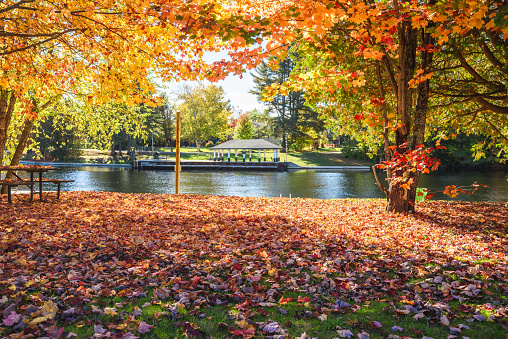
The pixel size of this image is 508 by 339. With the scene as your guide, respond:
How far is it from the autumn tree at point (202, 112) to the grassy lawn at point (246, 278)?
52.6 m

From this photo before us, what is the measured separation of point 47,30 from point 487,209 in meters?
12.9

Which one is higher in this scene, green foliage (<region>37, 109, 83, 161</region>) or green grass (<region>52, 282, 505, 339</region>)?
green foliage (<region>37, 109, 83, 161</region>)

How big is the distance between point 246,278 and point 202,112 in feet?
188

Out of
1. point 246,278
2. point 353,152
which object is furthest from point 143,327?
point 353,152

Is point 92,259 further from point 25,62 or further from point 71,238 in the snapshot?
point 25,62

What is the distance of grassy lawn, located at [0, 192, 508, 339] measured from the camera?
2.67 m

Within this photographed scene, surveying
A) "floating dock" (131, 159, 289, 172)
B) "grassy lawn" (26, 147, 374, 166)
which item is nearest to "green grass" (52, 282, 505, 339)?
"floating dock" (131, 159, 289, 172)

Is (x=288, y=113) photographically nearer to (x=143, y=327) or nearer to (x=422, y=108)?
(x=422, y=108)

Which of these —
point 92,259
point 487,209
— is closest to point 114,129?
point 92,259

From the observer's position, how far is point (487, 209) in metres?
9.67

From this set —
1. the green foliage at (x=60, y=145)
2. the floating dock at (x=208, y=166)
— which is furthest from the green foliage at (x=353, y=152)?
the green foliage at (x=60, y=145)

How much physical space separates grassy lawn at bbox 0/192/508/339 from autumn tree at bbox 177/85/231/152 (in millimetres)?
52589

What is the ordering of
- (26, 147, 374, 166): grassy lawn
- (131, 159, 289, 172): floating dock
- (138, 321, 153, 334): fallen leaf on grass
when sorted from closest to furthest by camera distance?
(138, 321, 153, 334): fallen leaf on grass, (131, 159, 289, 172): floating dock, (26, 147, 374, 166): grassy lawn

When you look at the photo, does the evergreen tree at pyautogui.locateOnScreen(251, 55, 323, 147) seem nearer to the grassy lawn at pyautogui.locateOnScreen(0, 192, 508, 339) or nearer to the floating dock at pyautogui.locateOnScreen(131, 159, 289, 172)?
the floating dock at pyautogui.locateOnScreen(131, 159, 289, 172)
